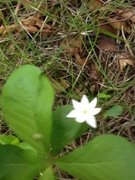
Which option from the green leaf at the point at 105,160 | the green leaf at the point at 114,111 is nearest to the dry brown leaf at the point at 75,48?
the green leaf at the point at 114,111

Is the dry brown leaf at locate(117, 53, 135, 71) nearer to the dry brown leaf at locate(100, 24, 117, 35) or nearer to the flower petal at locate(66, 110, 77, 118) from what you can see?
the dry brown leaf at locate(100, 24, 117, 35)

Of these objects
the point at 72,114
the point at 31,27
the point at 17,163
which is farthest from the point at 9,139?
the point at 31,27

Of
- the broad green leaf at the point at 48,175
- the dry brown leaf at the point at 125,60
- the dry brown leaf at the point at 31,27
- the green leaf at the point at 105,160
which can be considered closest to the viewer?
the green leaf at the point at 105,160

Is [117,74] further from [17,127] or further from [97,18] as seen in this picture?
[17,127]

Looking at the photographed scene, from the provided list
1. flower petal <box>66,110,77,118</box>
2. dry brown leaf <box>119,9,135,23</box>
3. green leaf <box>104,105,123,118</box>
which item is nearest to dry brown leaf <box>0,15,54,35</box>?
dry brown leaf <box>119,9,135,23</box>

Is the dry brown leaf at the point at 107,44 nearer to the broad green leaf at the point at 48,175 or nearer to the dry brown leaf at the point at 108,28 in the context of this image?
the dry brown leaf at the point at 108,28

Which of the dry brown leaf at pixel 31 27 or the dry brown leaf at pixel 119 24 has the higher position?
the dry brown leaf at pixel 31 27
